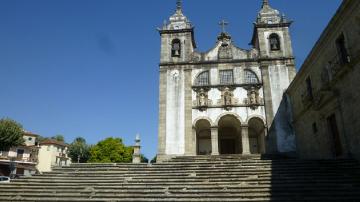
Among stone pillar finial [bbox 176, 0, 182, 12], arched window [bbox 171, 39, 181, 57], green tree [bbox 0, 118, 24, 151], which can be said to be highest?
stone pillar finial [bbox 176, 0, 182, 12]

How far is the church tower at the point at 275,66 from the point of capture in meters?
21.4

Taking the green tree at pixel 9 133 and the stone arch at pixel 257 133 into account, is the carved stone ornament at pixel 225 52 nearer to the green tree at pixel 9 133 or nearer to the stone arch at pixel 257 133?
the stone arch at pixel 257 133

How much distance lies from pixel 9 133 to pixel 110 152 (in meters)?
15.9

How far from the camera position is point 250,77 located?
23625 mm

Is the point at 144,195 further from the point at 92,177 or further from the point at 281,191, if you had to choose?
the point at 281,191

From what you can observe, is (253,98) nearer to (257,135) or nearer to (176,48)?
(257,135)

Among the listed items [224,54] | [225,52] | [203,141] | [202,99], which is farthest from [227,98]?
[203,141]

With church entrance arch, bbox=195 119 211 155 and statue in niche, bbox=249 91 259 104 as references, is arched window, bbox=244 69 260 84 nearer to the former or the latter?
statue in niche, bbox=249 91 259 104

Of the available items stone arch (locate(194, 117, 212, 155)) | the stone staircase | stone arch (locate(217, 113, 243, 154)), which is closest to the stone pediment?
stone arch (locate(217, 113, 243, 154))

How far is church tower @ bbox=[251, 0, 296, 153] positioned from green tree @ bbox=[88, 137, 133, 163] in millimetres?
27003

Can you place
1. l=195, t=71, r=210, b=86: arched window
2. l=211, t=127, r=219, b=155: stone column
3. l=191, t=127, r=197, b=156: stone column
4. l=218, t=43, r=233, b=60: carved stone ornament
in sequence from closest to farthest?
1. l=211, t=127, r=219, b=155: stone column
2. l=191, t=127, r=197, b=156: stone column
3. l=195, t=71, r=210, b=86: arched window
4. l=218, t=43, r=233, b=60: carved stone ornament

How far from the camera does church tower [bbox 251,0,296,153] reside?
21419 mm

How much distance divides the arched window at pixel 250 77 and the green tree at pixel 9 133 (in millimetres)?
24592

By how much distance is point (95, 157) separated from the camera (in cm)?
4225
